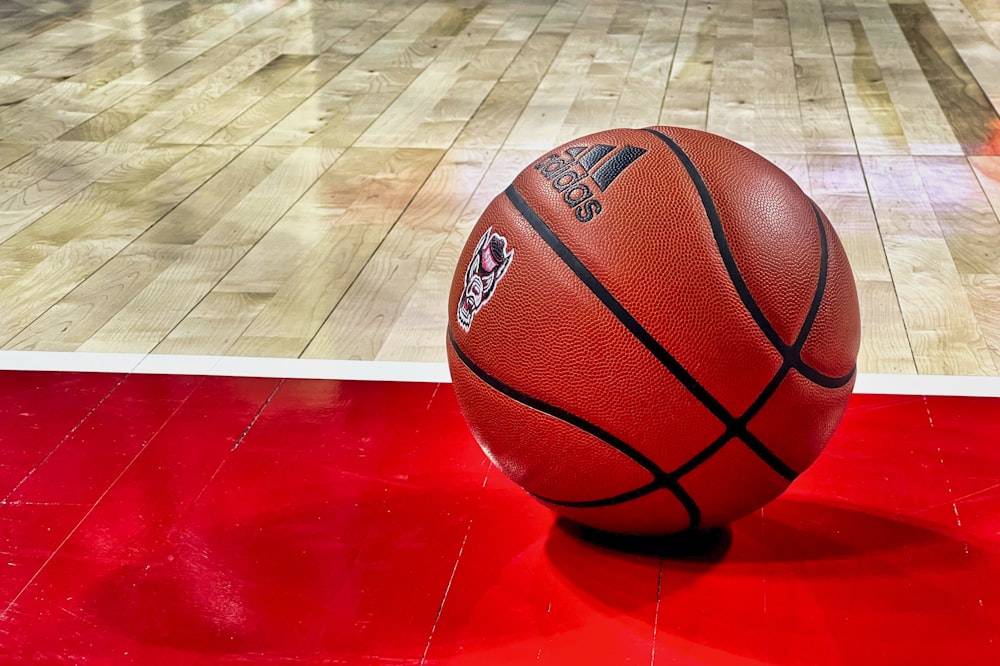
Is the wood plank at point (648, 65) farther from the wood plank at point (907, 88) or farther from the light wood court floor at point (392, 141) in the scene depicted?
the wood plank at point (907, 88)

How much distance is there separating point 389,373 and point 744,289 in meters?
1.16

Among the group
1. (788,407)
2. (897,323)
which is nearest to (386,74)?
(897,323)

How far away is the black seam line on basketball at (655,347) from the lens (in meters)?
1.87

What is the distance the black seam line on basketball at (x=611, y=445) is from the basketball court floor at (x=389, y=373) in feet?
0.51

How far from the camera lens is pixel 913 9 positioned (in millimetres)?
6656

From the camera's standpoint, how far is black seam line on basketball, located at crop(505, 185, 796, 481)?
1.87 metres

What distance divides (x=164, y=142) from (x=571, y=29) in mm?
2524

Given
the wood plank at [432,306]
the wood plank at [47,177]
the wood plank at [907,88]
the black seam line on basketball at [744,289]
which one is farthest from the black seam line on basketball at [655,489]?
the wood plank at [907,88]

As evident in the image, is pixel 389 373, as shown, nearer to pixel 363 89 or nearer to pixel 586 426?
pixel 586 426

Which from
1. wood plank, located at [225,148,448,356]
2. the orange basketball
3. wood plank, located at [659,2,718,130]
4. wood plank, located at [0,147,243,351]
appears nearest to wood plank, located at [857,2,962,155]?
wood plank, located at [659,2,718,130]

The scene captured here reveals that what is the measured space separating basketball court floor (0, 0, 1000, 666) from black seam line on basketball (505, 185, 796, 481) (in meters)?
0.28

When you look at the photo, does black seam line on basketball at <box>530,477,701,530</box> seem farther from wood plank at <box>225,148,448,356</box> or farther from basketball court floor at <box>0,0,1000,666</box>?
wood plank at <box>225,148,448,356</box>

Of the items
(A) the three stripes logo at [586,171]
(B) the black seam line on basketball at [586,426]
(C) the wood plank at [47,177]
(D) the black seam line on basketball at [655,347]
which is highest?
(A) the three stripes logo at [586,171]

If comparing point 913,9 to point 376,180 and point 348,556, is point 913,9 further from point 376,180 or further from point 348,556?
point 348,556
